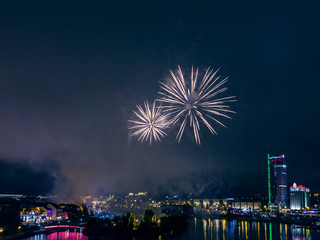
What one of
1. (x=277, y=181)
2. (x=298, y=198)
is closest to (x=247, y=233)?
(x=298, y=198)

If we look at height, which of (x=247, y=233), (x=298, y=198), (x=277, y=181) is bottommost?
(x=247, y=233)

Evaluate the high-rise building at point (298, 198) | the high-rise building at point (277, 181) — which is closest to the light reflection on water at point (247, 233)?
the high-rise building at point (298, 198)

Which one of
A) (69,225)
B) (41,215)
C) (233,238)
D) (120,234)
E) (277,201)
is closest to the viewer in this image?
(120,234)

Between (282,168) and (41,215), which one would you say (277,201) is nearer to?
(282,168)

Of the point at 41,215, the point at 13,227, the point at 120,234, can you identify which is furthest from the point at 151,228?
the point at 41,215

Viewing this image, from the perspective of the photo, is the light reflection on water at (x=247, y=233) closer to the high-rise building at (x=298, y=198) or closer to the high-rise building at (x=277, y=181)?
the high-rise building at (x=298, y=198)

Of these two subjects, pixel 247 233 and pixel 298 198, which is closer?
pixel 247 233

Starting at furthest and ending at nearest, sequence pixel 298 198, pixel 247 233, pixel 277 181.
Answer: pixel 277 181 < pixel 298 198 < pixel 247 233

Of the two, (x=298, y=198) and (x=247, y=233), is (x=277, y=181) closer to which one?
(x=298, y=198)

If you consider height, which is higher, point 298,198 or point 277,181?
point 277,181
